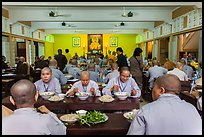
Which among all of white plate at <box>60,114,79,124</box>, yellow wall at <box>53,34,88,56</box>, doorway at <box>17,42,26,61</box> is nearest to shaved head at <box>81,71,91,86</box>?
white plate at <box>60,114,79,124</box>

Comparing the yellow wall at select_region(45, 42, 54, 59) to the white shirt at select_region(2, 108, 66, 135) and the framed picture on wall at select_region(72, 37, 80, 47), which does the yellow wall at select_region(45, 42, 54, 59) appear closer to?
the framed picture on wall at select_region(72, 37, 80, 47)

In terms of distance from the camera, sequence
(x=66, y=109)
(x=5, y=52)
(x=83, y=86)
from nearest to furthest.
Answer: (x=66, y=109), (x=83, y=86), (x=5, y=52)

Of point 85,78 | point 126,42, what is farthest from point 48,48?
point 85,78

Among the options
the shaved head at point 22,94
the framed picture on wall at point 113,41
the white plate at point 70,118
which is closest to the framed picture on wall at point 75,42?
the framed picture on wall at point 113,41

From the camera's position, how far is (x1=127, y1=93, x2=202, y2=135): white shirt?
1.65m

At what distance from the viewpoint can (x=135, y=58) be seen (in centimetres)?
587

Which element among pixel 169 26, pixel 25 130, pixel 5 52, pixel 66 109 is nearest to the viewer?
pixel 25 130

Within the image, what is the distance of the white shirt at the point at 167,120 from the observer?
1646 millimetres

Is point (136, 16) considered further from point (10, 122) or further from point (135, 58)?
point (10, 122)

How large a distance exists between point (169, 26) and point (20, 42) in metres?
6.44

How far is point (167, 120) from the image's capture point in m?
1.64

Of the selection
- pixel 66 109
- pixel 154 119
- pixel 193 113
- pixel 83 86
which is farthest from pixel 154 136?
pixel 83 86

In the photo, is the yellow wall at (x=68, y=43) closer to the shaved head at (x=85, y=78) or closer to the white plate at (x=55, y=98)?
the shaved head at (x=85, y=78)

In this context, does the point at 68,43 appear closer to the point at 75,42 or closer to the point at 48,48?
the point at 75,42
